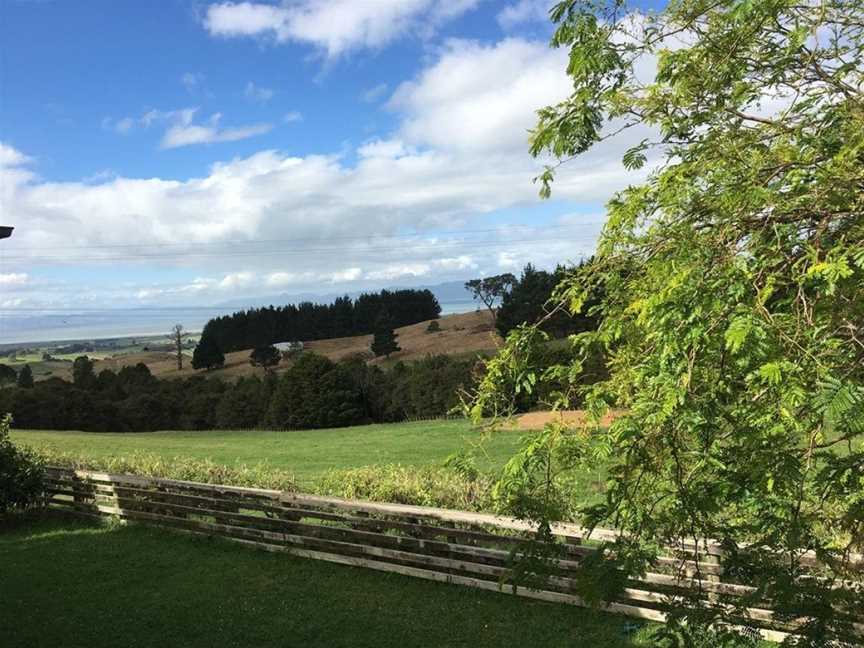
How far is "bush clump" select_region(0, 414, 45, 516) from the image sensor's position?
11.1m

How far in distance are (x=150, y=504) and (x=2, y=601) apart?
3.14 metres

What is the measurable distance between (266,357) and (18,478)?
51.2 m

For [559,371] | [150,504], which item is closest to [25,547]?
[150,504]

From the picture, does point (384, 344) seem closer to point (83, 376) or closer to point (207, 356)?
point (207, 356)

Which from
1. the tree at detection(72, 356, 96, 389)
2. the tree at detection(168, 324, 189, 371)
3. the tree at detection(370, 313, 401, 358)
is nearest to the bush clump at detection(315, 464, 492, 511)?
the tree at detection(72, 356, 96, 389)

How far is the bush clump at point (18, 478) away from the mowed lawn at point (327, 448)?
13.5ft

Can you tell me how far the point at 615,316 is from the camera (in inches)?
108

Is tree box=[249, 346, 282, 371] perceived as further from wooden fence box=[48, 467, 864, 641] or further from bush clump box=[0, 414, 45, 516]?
wooden fence box=[48, 467, 864, 641]

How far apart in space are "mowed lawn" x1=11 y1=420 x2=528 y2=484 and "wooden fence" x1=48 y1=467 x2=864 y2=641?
2.31 m

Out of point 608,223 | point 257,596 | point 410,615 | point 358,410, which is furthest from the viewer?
point 358,410

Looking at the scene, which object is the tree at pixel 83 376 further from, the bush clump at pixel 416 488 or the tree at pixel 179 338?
the bush clump at pixel 416 488

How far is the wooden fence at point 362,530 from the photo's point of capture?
636cm

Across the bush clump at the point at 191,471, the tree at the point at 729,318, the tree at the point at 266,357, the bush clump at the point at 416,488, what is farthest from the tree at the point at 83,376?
the tree at the point at 729,318

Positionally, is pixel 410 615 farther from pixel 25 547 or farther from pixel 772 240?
pixel 25 547
